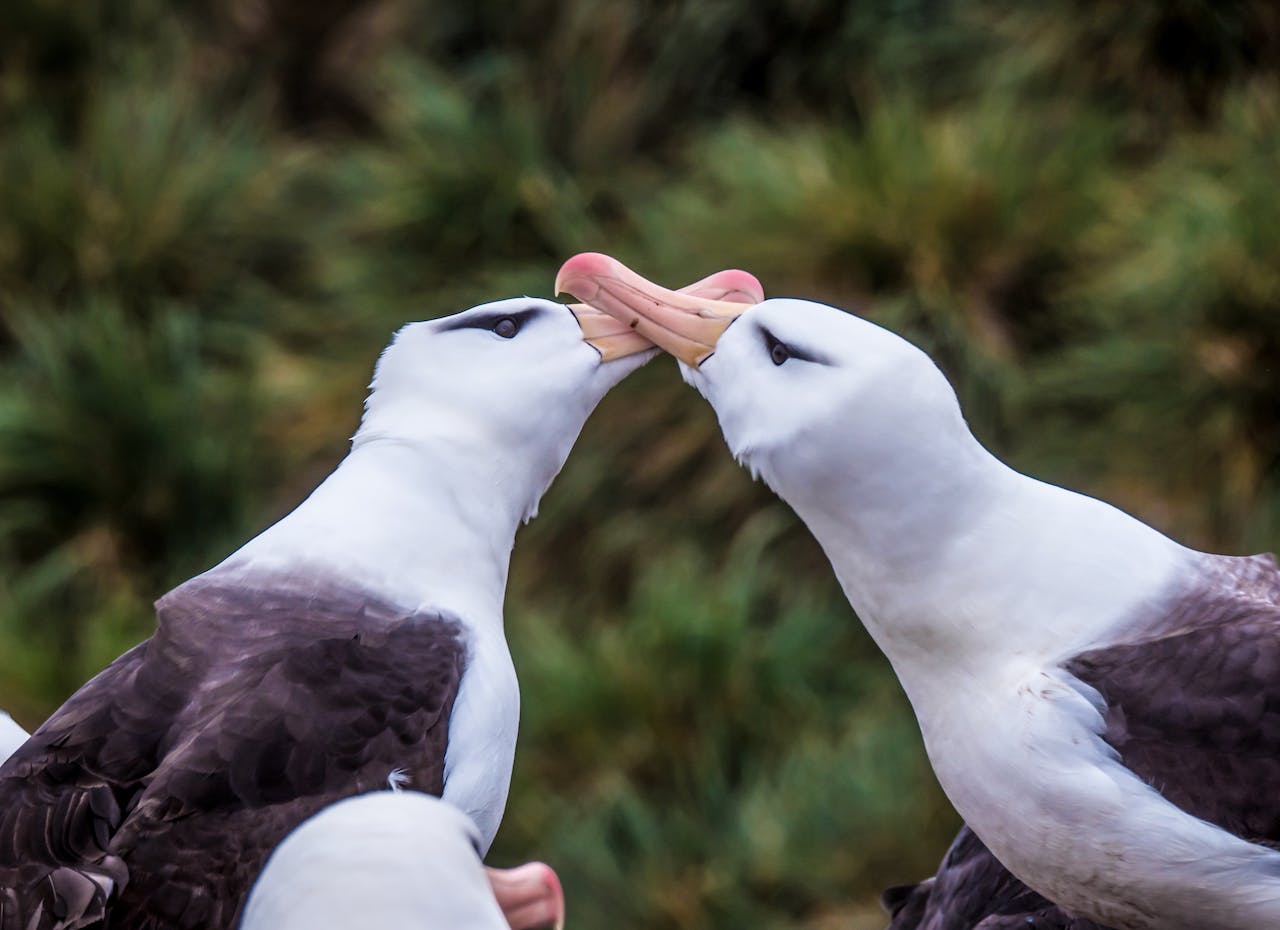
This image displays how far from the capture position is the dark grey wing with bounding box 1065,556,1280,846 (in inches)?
103

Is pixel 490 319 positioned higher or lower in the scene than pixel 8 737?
higher

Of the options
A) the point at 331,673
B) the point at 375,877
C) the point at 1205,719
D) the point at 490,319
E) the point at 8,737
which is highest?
the point at 490,319

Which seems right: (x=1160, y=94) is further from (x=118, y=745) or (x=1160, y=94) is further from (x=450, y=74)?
(x=118, y=745)

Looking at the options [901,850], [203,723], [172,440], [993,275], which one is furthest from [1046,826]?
[172,440]

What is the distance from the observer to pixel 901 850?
542cm

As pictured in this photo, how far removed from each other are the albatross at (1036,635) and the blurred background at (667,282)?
272 centimetres

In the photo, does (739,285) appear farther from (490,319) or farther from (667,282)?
(667,282)

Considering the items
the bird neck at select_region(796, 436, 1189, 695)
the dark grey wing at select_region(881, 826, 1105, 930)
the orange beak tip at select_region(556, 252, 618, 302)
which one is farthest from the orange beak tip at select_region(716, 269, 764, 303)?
the dark grey wing at select_region(881, 826, 1105, 930)

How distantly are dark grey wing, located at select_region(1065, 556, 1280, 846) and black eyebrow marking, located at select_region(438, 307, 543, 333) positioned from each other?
108 cm

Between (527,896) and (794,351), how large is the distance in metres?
0.90

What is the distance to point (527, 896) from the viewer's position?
2289 millimetres

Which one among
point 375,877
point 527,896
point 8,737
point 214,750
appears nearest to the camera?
point 375,877

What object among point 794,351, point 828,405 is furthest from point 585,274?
point 828,405

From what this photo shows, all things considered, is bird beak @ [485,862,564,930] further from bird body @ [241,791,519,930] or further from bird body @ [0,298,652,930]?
bird body @ [241,791,519,930]
